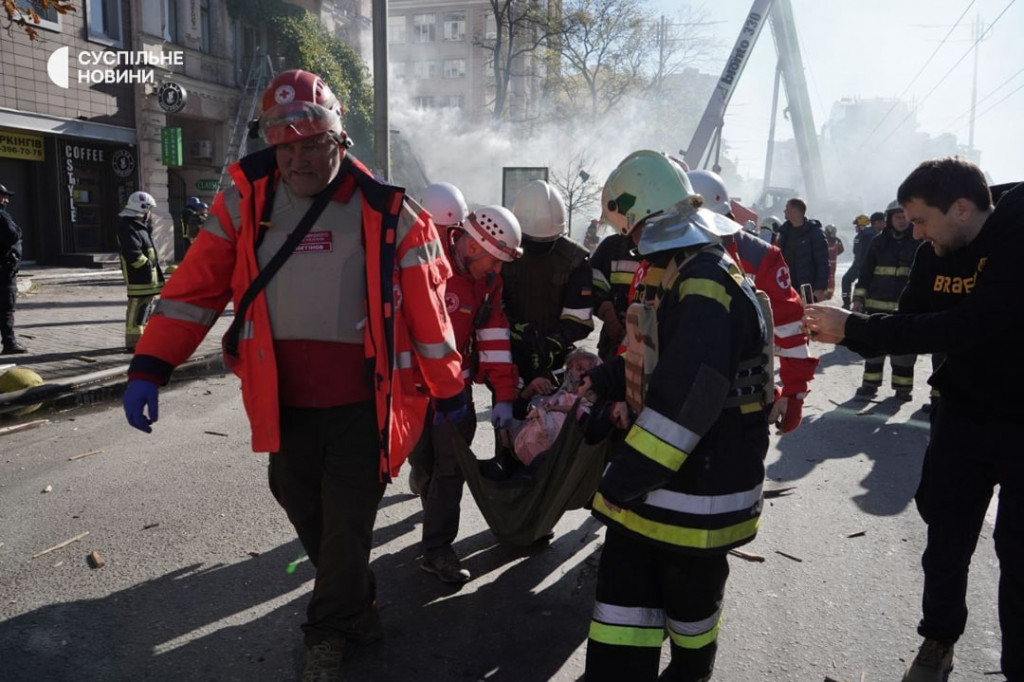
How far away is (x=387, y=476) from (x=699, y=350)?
1.26 m

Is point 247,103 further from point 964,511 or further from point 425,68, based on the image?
point 425,68

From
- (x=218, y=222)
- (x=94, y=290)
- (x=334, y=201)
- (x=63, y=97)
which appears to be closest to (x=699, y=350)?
(x=334, y=201)

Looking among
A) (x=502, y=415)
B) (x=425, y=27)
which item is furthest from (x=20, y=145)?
(x=425, y=27)

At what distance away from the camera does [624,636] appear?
233 cm

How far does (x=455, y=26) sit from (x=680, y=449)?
57640 mm

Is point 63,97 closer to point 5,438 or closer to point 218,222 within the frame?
point 5,438

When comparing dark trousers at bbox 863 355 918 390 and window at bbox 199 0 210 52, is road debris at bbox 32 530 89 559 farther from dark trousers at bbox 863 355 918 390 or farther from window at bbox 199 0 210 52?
window at bbox 199 0 210 52

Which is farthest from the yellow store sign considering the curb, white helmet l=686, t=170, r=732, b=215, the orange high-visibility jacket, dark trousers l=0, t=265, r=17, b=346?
white helmet l=686, t=170, r=732, b=215

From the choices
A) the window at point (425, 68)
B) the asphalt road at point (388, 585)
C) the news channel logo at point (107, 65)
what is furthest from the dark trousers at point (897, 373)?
the window at point (425, 68)

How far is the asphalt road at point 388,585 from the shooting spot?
3.02 metres

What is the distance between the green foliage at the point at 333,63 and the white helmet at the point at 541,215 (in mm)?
→ 21799

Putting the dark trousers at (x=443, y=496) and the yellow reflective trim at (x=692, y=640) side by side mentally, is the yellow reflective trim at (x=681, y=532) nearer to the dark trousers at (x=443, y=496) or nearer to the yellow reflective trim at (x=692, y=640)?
the yellow reflective trim at (x=692, y=640)

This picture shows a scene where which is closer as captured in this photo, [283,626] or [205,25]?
[283,626]

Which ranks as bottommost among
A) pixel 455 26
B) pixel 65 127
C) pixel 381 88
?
pixel 381 88
